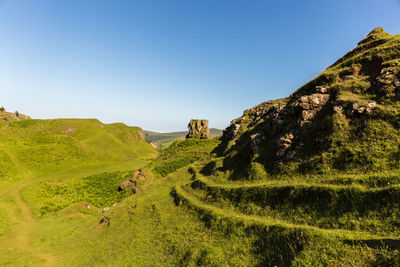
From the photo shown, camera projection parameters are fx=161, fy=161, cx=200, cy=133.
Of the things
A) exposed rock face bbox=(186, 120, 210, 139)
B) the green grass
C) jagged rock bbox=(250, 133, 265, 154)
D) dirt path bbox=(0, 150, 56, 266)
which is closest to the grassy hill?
jagged rock bbox=(250, 133, 265, 154)

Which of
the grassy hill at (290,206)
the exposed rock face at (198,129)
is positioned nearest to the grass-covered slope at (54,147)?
the grassy hill at (290,206)

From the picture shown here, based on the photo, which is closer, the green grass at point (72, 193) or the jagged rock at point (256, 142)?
the jagged rock at point (256, 142)

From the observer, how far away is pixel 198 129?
101 m

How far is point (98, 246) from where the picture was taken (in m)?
25.3

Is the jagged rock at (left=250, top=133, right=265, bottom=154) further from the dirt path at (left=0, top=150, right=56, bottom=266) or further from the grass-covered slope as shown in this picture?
the grass-covered slope

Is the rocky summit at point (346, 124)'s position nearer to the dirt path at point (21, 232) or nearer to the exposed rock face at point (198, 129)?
the dirt path at point (21, 232)

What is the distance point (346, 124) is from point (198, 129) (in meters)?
85.4

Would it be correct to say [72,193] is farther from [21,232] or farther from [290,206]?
[290,206]

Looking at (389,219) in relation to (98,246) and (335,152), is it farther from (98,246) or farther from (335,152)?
(98,246)

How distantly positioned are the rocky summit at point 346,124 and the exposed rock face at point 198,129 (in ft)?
232

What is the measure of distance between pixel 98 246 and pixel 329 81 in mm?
44164

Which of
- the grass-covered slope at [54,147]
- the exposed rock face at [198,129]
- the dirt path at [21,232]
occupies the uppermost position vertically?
the exposed rock face at [198,129]

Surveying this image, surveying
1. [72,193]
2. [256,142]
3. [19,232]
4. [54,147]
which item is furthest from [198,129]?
[19,232]

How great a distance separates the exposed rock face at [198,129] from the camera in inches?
3840
